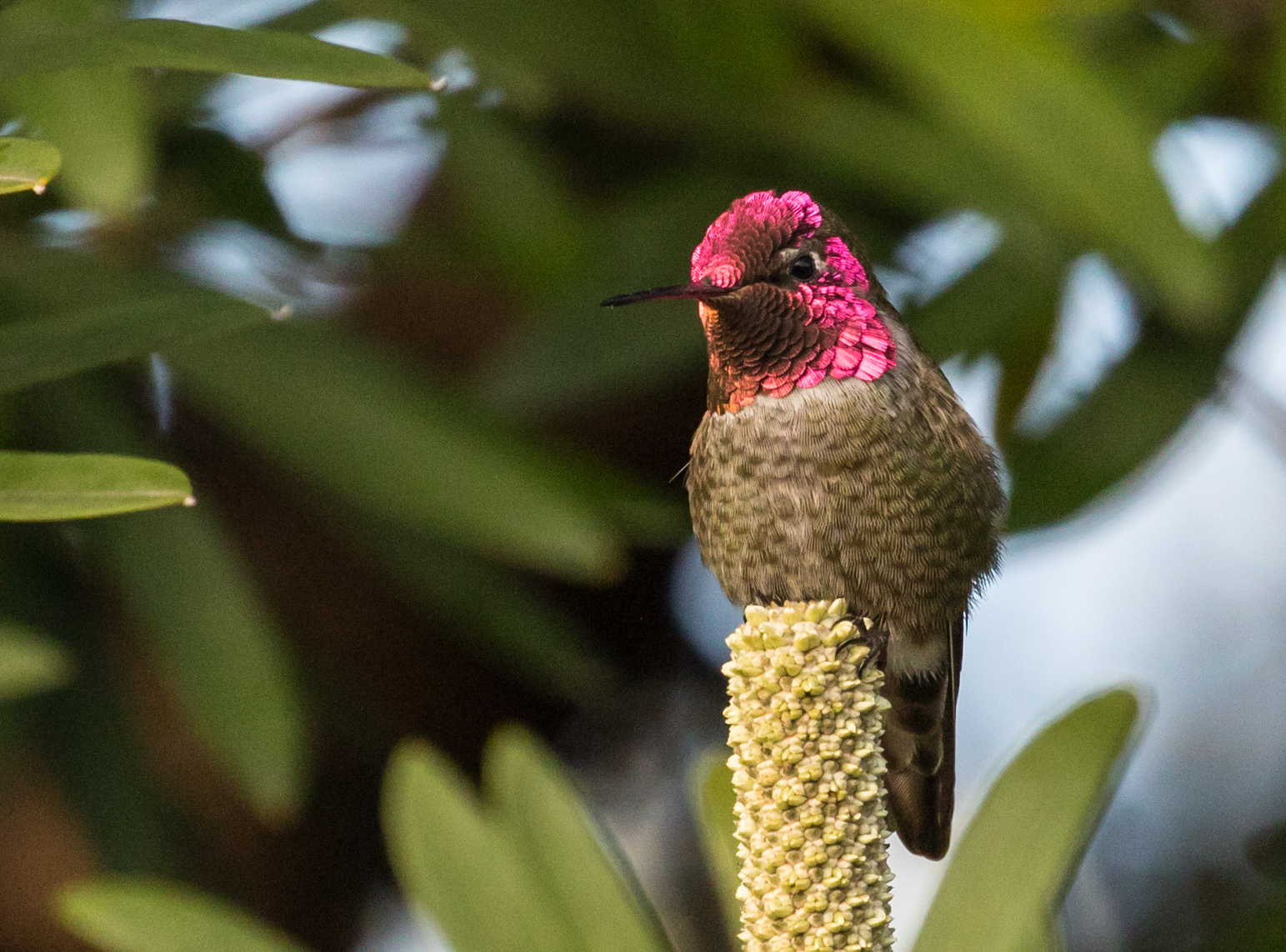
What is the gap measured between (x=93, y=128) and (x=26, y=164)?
611 millimetres

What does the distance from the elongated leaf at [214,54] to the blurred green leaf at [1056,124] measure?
0.71 metres

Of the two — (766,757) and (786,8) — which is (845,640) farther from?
(786,8)

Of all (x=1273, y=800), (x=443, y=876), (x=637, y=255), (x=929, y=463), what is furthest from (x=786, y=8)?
(x=1273, y=800)

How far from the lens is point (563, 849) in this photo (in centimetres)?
85

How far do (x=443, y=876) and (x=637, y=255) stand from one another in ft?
2.27

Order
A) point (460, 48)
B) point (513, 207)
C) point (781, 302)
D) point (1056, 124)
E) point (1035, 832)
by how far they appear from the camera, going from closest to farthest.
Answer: point (781, 302) → point (1035, 832) → point (1056, 124) → point (460, 48) → point (513, 207)

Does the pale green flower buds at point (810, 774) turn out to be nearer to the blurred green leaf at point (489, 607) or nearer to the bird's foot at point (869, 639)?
the bird's foot at point (869, 639)

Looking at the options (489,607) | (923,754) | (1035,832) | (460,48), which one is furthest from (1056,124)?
(489,607)

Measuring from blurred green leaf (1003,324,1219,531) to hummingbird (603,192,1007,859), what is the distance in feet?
2.33

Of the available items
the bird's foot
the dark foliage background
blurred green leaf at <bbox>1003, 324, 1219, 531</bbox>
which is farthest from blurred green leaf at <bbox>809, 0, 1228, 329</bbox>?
the bird's foot

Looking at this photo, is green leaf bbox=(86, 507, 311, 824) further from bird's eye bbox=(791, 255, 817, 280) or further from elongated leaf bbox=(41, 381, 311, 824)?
bird's eye bbox=(791, 255, 817, 280)

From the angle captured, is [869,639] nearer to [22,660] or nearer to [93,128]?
[22,660]

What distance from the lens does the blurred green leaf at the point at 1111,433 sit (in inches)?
45.2

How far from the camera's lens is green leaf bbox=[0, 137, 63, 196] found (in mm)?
386
